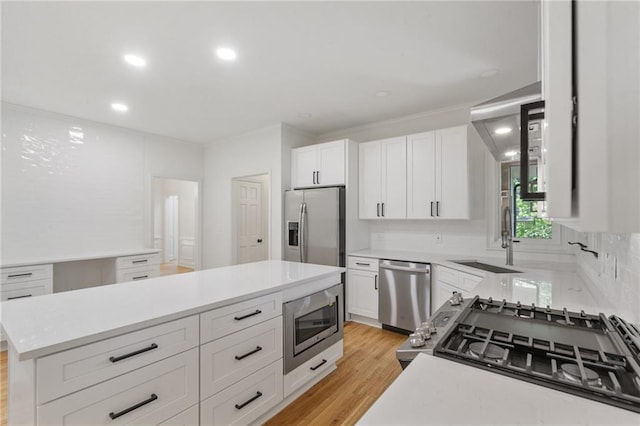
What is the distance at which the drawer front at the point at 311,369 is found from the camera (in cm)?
210

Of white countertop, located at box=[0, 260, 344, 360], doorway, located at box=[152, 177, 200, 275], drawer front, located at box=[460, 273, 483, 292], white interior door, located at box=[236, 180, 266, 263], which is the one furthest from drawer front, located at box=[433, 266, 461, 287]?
doorway, located at box=[152, 177, 200, 275]

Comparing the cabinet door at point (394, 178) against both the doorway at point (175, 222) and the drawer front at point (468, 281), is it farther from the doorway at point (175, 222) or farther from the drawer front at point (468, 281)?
the doorway at point (175, 222)

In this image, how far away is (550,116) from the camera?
0.46 m

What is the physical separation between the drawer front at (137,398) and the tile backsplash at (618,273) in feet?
6.28

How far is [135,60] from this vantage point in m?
2.51

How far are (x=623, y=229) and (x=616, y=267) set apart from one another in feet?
4.32

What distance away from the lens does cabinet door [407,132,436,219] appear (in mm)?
3479

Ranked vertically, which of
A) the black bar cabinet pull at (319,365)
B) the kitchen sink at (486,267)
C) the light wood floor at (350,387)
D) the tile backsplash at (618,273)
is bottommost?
the light wood floor at (350,387)

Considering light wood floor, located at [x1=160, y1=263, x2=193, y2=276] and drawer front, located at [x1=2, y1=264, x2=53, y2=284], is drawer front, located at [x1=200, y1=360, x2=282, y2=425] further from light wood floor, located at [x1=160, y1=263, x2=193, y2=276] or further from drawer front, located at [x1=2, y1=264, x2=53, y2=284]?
light wood floor, located at [x1=160, y1=263, x2=193, y2=276]

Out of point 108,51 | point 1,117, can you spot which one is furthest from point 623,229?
point 1,117

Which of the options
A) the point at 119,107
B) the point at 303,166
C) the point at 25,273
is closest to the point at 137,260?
the point at 25,273

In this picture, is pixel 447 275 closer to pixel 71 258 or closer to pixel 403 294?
pixel 403 294

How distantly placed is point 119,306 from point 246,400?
923mm

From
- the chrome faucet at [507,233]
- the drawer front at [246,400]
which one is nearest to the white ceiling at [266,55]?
the chrome faucet at [507,233]
